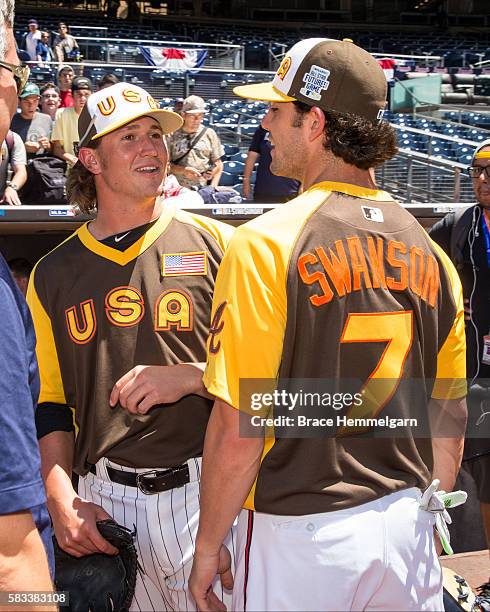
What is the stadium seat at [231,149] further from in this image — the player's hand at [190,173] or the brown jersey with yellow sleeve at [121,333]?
the brown jersey with yellow sleeve at [121,333]

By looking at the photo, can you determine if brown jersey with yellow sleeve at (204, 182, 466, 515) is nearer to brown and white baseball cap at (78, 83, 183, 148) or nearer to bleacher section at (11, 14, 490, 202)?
brown and white baseball cap at (78, 83, 183, 148)

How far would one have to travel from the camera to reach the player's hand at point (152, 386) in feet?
6.88

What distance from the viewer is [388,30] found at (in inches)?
1111

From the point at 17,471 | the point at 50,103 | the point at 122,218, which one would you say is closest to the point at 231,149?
the point at 50,103

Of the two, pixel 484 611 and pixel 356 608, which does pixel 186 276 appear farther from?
pixel 484 611

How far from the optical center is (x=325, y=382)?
1.70 meters

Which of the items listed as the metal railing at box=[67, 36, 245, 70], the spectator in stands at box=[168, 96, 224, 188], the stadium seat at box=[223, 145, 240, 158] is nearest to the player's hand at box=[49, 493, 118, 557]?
the spectator in stands at box=[168, 96, 224, 188]

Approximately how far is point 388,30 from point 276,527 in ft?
95.6

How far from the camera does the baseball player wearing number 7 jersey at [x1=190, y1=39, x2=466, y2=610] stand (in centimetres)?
164

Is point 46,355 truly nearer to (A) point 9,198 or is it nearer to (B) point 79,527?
(B) point 79,527

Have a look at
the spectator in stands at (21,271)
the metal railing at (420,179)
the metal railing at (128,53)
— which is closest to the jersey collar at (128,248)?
the spectator in stands at (21,271)

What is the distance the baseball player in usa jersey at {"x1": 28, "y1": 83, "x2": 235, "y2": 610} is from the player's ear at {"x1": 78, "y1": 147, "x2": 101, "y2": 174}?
0.82ft

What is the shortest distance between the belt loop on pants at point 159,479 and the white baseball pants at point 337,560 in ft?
1.92

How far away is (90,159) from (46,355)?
710mm
